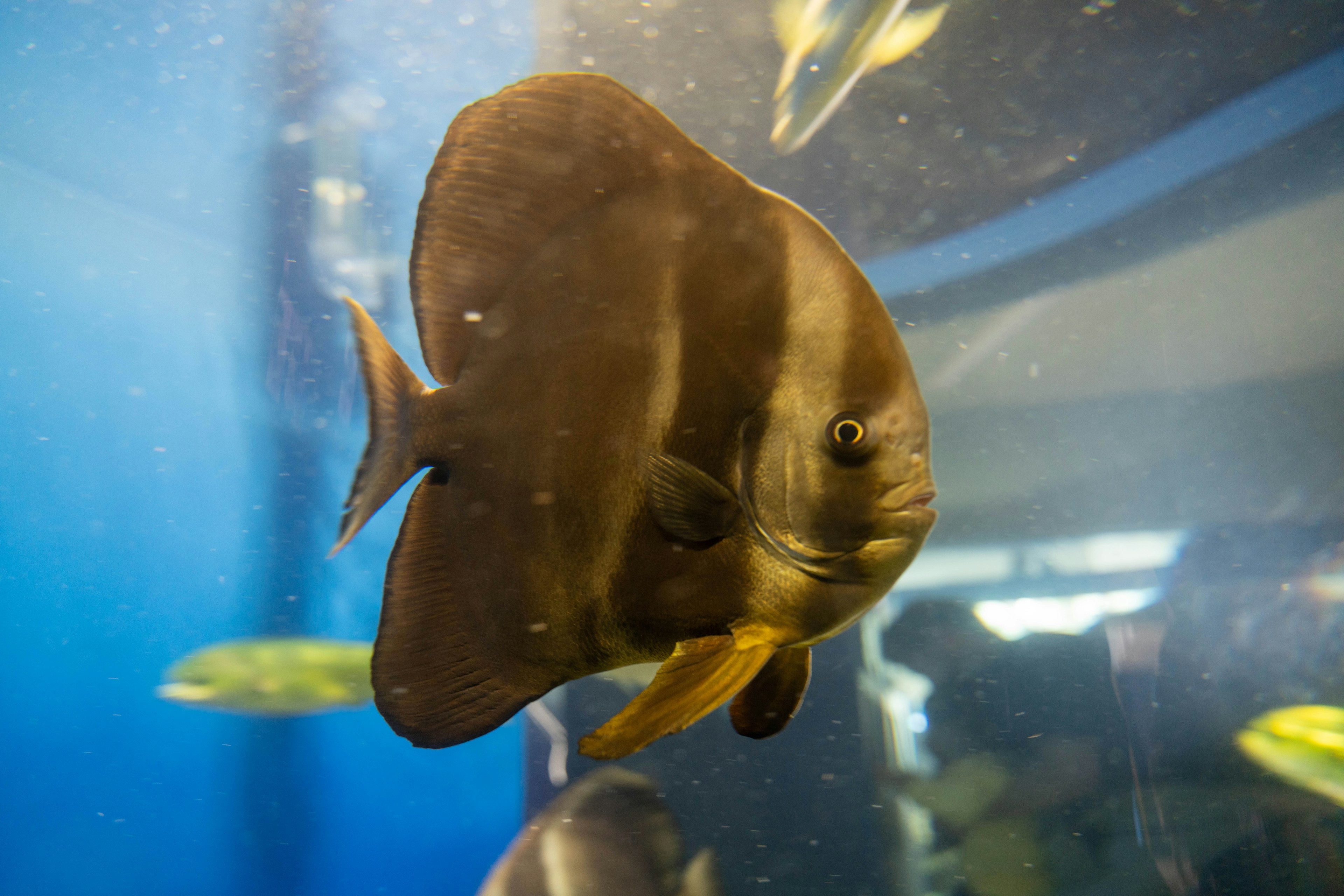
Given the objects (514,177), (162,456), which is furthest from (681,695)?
(162,456)

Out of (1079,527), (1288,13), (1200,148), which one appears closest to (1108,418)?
(1079,527)

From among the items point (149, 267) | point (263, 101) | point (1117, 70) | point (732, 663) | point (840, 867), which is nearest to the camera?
point (732, 663)

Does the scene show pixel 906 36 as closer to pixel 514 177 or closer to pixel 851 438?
pixel 514 177

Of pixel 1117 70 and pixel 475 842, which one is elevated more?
pixel 1117 70

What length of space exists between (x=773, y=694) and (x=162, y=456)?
2.88 m

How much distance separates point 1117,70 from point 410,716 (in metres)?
3.01

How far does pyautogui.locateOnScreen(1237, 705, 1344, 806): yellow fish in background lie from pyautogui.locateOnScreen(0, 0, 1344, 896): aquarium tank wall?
13 mm

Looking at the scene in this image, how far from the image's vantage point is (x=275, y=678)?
1898mm

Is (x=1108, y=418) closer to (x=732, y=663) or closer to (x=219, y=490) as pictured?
(x=732, y=663)

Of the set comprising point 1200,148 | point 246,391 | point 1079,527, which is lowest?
point 1079,527

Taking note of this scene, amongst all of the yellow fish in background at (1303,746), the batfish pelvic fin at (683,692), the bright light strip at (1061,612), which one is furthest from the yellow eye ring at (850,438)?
the yellow fish in background at (1303,746)

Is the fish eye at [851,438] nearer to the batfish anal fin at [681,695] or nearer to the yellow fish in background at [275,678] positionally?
the batfish anal fin at [681,695]

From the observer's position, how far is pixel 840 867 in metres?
1.98

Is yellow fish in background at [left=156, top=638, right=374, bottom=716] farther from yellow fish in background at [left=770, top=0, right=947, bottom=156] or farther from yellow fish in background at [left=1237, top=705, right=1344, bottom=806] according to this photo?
yellow fish in background at [left=1237, top=705, right=1344, bottom=806]
